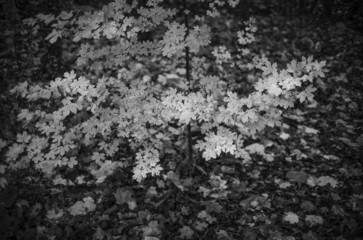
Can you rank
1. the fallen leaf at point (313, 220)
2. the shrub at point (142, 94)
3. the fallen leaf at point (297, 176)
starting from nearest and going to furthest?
1. the shrub at point (142, 94)
2. the fallen leaf at point (313, 220)
3. the fallen leaf at point (297, 176)

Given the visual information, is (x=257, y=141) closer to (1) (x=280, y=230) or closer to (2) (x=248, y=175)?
(2) (x=248, y=175)

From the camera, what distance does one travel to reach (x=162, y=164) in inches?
145

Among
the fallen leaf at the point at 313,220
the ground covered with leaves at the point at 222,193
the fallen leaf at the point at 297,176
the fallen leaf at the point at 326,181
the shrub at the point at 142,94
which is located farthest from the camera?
the fallen leaf at the point at 297,176

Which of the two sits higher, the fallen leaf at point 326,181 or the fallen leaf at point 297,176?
the fallen leaf at point 326,181

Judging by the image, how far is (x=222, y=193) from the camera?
11.3 feet

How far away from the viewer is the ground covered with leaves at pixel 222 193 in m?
2.96

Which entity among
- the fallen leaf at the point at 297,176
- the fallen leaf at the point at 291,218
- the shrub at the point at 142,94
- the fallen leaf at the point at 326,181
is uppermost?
the shrub at the point at 142,94

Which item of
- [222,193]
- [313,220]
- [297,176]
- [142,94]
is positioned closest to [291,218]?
[313,220]

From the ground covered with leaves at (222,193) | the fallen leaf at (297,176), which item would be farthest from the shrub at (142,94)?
the fallen leaf at (297,176)

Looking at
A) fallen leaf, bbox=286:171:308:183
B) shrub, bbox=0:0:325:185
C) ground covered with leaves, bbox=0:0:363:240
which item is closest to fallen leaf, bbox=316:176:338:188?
ground covered with leaves, bbox=0:0:363:240

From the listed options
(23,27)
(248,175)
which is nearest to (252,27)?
(248,175)

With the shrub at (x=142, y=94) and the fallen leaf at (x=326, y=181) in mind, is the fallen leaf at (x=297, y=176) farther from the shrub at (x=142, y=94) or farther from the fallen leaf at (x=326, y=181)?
the shrub at (x=142, y=94)

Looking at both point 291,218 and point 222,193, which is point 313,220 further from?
point 222,193

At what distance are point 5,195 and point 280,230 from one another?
2556 millimetres
